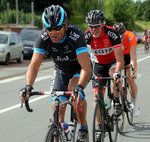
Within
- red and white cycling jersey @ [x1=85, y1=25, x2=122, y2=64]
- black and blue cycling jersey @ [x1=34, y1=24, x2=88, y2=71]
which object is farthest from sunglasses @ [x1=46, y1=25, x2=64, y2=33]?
red and white cycling jersey @ [x1=85, y1=25, x2=122, y2=64]

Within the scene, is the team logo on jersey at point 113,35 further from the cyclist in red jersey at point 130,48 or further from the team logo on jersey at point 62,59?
the team logo on jersey at point 62,59

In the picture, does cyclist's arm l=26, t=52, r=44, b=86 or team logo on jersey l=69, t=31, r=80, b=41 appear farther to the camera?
team logo on jersey l=69, t=31, r=80, b=41

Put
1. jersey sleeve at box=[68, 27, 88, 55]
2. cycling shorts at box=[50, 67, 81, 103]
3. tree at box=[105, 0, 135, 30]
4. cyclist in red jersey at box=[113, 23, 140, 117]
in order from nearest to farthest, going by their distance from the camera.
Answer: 1. jersey sleeve at box=[68, 27, 88, 55]
2. cycling shorts at box=[50, 67, 81, 103]
3. cyclist in red jersey at box=[113, 23, 140, 117]
4. tree at box=[105, 0, 135, 30]

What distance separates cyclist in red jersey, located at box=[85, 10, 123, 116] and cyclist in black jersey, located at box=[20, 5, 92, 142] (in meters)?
0.80

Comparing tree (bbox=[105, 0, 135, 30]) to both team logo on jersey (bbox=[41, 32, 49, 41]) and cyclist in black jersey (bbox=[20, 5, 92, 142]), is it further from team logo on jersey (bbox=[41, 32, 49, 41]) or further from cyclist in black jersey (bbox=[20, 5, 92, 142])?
team logo on jersey (bbox=[41, 32, 49, 41])

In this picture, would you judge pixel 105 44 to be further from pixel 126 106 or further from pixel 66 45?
pixel 66 45

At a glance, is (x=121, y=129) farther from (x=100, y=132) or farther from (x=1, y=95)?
(x=1, y=95)

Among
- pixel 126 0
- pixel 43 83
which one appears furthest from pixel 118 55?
pixel 126 0

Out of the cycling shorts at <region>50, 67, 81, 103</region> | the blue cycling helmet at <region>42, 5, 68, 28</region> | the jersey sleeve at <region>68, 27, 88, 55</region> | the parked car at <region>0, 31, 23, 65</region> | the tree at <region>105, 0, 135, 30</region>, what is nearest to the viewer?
the blue cycling helmet at <region>42, 5, 68, 28</region>

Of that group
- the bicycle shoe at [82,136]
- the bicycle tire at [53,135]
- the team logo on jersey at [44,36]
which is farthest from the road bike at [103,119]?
the bicycle tire at [53,135]

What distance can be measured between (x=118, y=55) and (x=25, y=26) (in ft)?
106

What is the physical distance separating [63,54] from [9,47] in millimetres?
15808

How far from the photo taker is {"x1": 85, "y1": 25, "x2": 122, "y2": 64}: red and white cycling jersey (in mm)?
6188

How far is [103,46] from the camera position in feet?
21.0
